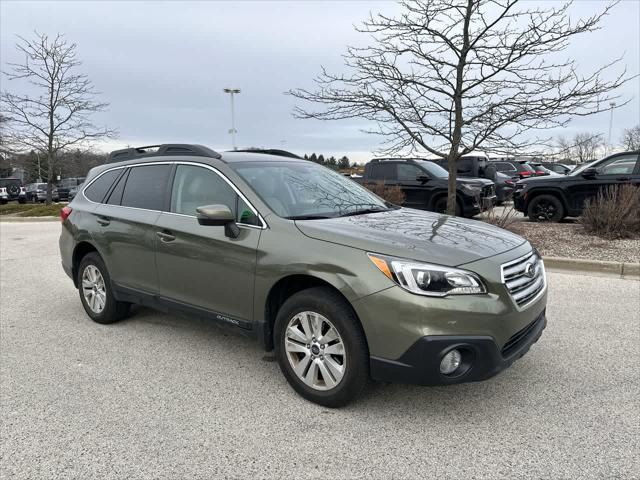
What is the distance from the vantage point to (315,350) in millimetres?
3205

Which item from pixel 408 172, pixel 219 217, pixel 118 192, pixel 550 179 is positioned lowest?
pixel 219 217

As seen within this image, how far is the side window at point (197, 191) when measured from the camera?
385 cm

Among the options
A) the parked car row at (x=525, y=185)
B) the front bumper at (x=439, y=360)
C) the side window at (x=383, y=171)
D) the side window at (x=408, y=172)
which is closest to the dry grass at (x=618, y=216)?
the parked car row at (x=525, y=185)

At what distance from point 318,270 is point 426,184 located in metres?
10.3

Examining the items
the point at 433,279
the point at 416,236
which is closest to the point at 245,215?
the point at 416,236

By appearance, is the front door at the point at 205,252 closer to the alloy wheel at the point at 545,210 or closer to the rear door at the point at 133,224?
the rear door at the point at 133,224

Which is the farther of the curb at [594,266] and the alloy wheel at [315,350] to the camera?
the curb at [594,266]

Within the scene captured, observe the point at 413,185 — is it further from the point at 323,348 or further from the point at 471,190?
the point at 323,348

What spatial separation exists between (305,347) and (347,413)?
49 cm

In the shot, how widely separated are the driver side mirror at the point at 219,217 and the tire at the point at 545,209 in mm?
9981

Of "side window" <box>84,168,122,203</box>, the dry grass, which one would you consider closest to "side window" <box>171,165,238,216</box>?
"side window" <box>84,168,122,203</box>

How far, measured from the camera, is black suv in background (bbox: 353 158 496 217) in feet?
40.1

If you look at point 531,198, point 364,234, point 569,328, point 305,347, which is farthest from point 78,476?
point 531,198

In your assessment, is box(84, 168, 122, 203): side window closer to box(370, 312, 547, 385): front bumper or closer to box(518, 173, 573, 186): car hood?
box(370, 312, 547, 385): front bumper
